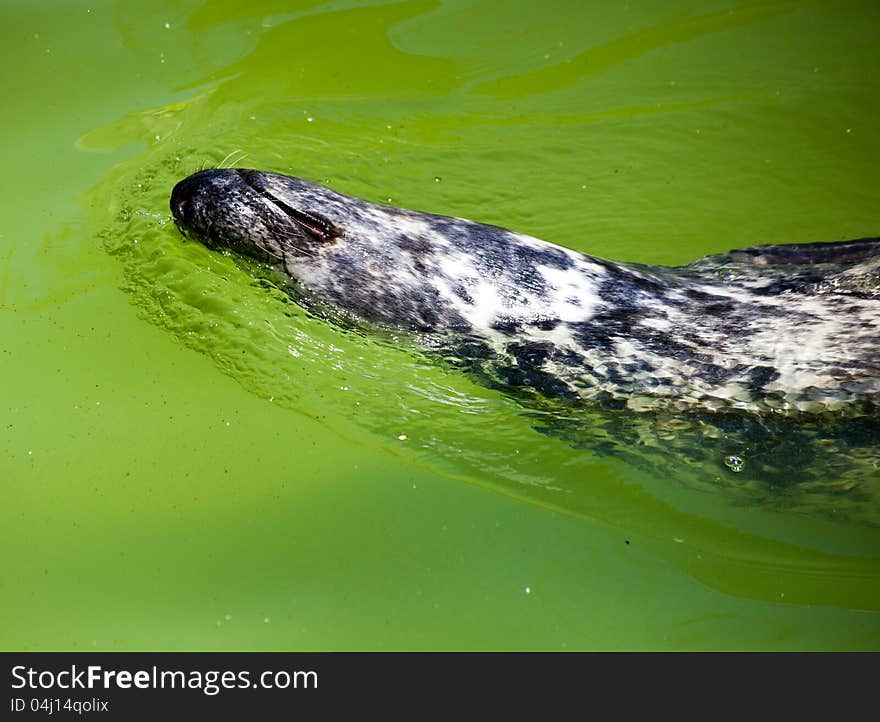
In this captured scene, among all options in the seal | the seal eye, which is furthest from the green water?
the seal eye

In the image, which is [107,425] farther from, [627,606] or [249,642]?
[627,606]

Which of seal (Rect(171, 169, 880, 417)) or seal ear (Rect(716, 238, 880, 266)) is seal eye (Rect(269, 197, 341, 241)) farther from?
seal ear (Rect(716, 238, 880, 266))

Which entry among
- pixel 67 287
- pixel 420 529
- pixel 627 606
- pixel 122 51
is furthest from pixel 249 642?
pixel 122 51

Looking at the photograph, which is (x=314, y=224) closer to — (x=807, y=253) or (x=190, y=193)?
(x=190, y=193)

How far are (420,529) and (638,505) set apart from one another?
724 millimetres

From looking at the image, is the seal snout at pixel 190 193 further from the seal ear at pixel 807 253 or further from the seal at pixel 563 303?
the seal ear at pixel 807 253

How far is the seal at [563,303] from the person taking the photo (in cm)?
326

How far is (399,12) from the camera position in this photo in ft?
19.3

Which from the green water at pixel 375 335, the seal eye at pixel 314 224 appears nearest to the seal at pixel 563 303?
the seal eye at pixel 314 224

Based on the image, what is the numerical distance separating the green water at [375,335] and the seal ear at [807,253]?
0.39m

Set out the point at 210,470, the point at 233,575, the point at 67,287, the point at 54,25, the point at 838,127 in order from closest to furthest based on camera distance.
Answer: the point at 233,575, the point at 210,470, the point at 67,287, the point at 838,127, the point at 54,25

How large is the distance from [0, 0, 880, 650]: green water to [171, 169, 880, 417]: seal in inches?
6.7

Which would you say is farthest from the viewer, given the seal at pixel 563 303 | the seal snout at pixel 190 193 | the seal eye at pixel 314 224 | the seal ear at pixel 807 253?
the seal ear at pixel 807 253

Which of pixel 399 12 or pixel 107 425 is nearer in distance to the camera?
pixel 107 425
